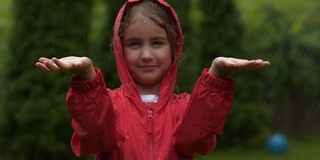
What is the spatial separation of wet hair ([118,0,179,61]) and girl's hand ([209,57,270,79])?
1.58ft

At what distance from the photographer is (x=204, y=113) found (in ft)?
9.05

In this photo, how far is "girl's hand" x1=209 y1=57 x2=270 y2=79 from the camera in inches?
96.7

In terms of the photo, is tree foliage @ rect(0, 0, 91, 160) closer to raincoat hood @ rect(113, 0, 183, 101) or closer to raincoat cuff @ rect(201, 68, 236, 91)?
raincoat hood @ rect(113, 0, 183, 101)

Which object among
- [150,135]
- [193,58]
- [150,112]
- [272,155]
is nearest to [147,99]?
[150,112]

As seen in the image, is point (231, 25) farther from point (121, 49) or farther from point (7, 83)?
point (121, 49)

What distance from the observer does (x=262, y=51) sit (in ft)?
32.3

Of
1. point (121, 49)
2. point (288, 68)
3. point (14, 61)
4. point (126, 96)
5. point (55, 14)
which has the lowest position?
point (288, 68)

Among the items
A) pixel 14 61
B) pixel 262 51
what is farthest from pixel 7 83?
pixel 262 51

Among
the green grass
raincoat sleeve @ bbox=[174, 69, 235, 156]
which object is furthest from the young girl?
the green grass

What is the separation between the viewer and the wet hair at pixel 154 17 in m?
3.08

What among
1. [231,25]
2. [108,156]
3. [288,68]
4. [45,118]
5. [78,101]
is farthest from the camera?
[288,68]

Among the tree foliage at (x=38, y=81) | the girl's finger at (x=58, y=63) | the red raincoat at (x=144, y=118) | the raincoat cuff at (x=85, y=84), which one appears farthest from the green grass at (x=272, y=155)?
the girl's finger at (x=58, y=63)

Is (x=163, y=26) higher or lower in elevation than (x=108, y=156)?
higher

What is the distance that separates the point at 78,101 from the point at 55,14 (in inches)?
184
